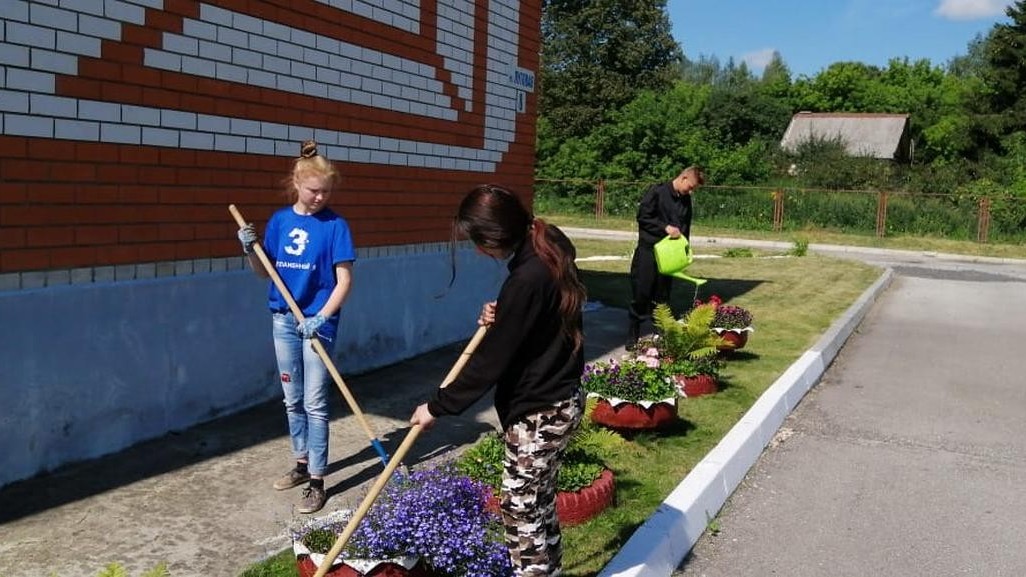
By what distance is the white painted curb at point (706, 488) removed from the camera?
3.77 metres

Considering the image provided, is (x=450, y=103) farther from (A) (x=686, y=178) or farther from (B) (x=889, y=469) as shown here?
(B) (x=889, y=469)

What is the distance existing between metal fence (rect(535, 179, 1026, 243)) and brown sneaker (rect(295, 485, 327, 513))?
30156 millimetres

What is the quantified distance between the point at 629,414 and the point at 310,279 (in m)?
2.21

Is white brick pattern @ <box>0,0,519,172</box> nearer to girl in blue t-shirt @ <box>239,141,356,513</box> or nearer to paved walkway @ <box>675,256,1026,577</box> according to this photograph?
girl in blue t-shirt @ <box>239,141,356,513</box>

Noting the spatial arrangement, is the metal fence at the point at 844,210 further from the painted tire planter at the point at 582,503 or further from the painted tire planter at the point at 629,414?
the painted tire planter at the point at 582,503

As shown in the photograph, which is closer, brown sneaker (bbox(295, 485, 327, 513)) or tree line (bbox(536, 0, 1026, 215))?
brown sneaker (bbox(295, 485, 327, 513))

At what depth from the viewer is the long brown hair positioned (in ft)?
9.59

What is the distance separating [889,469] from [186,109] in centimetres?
482

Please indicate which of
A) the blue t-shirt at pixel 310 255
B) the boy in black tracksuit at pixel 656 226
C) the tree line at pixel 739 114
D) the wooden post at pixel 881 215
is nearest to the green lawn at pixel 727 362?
the boy in black tracksuit at pixel 656 226

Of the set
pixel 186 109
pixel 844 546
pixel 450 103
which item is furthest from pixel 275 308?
pixel 450 103

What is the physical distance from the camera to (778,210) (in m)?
32.7

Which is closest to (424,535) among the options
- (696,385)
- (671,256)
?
(696,385)

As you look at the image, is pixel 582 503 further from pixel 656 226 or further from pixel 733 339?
pixel 656 226

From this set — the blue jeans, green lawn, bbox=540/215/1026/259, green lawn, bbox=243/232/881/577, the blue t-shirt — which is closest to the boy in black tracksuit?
green lawn, bbox=243/232/881/577
